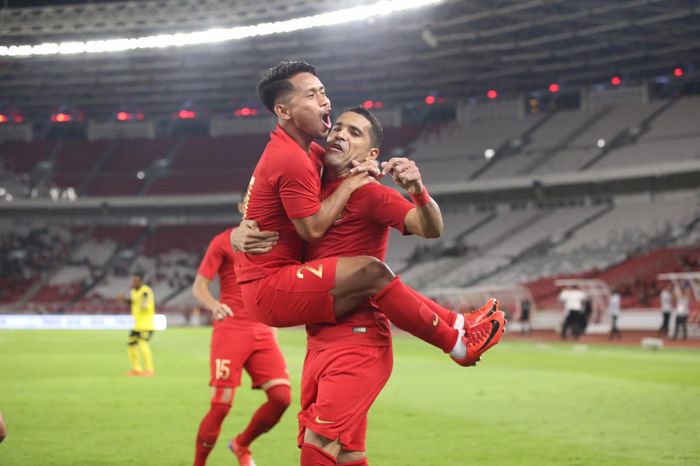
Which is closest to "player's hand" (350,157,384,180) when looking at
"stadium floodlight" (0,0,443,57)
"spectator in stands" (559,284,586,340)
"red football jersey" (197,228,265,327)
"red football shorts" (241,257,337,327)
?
"red football shorts" (241,257,337,327)

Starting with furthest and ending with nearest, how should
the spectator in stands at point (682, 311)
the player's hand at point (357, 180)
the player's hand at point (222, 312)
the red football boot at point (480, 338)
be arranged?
the spectator in stands at point (682, 311) < the player's hand at point (222, 312) < the red football boot at point (480, 338) < the player's hand at point (357, 180)

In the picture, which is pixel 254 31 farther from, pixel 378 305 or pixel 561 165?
pixel 378 305

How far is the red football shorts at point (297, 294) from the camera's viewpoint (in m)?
5.29

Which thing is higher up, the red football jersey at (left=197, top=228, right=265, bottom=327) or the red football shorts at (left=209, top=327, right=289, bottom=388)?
the red football jersey at (left=197, top=228, right=265, bottom=327)

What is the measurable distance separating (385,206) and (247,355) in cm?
390

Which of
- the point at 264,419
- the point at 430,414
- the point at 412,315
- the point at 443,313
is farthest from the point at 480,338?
the point at 430,414

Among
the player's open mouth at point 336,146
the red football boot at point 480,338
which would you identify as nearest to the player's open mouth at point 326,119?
the player's open mouth at point 336,146

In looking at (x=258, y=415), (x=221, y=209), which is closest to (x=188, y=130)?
(x=221, y=209)

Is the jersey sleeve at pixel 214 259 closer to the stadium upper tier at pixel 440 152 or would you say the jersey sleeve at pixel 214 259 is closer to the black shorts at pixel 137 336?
the black shorts at pixel 137 336

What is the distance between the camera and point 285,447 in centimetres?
1010

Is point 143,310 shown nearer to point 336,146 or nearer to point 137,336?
point 137,336

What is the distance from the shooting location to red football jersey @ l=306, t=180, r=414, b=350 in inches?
212

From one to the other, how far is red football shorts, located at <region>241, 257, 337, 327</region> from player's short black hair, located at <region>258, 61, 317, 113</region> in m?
1.08

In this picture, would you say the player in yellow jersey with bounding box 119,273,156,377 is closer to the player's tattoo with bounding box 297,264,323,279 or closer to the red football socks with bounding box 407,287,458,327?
the red football socks with bounding box 407,287,458,327
